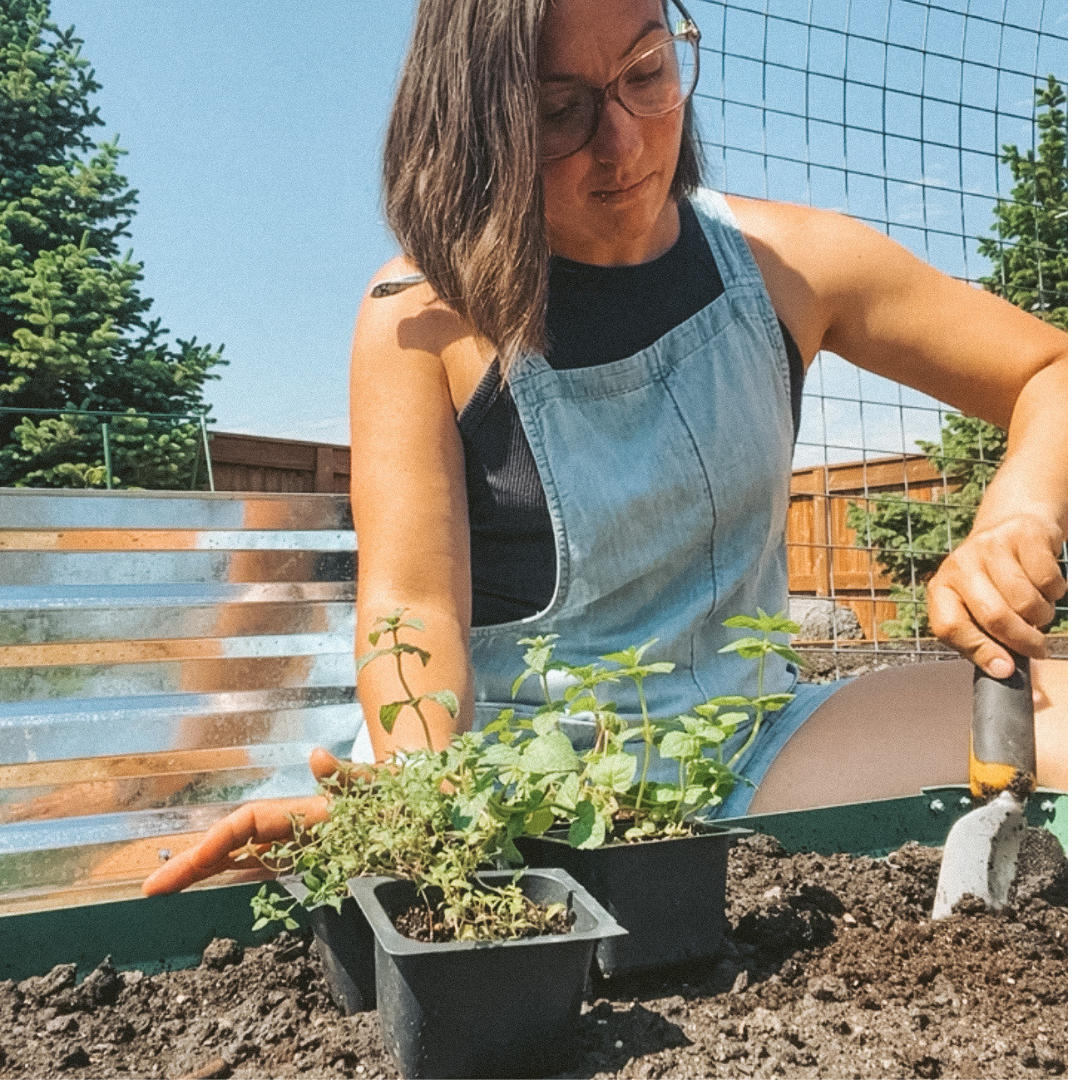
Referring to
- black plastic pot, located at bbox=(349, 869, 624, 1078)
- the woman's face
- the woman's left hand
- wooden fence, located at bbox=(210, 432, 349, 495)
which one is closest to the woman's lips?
the woman's face

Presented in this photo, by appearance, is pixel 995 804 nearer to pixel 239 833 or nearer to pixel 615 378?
pixel 239 833

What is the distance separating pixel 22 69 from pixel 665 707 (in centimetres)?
862

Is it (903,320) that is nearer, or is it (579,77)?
(579,77)

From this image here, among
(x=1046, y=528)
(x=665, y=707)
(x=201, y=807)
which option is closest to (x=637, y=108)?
(x=1046, y=528)

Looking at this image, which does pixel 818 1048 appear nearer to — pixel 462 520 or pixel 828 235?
pixel 462 520

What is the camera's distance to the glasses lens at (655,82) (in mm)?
1320

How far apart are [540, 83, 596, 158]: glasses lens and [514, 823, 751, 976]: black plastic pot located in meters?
0.88

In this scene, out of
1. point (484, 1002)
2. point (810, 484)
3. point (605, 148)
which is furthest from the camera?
point (810, 484)

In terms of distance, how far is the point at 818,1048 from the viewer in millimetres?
708

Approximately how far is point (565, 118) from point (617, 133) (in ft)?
0.24

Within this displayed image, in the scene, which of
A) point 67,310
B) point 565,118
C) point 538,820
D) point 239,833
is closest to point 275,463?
point 67,310

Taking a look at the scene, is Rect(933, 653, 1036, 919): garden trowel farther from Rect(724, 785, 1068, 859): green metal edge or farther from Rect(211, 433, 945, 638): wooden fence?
Rect(211, 433, 945, 638): wooden fence

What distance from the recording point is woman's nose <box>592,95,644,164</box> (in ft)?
4.31

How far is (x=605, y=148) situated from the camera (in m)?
1.33
